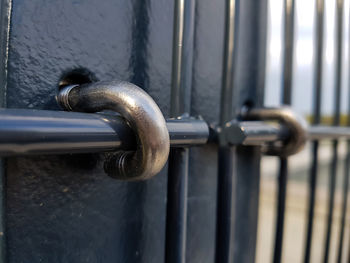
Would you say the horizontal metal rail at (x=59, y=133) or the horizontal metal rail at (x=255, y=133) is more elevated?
the horizontal metal rail at (x=59, y=133)

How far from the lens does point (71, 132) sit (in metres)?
0.26

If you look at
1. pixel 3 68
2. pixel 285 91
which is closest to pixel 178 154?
pixel 3 68

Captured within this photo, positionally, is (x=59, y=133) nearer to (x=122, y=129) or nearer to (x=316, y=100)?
(x=122, y=129)

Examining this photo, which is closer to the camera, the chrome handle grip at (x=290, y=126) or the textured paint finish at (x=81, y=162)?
the textured paint finish at (x=81, y=162)

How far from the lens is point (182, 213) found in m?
0.40

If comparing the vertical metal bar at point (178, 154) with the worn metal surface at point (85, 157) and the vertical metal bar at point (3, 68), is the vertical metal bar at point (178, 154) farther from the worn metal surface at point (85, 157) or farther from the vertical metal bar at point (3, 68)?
the vertical metal bar at point (3, 68)

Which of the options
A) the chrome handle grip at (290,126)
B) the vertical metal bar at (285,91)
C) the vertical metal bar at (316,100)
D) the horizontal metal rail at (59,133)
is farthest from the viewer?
the vertical metal bar at (316,100)

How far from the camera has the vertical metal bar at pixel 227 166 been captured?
465 millimetres

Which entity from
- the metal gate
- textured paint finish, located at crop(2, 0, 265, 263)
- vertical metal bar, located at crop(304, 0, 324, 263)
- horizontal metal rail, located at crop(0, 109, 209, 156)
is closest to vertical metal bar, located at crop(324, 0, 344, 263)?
vertical metal bar, located at crop(304, 0, 324, 263)

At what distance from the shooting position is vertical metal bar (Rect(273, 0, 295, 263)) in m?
0.65

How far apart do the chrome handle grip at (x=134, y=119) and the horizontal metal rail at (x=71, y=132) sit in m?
0.01

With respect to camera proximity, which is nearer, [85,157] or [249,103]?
[85,157]

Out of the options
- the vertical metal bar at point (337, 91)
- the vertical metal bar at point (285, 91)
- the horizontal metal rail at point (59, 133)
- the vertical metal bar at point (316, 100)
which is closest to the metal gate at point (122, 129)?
the horizontal metal rail at point (59, 133)

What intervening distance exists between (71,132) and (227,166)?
0.87 feet
